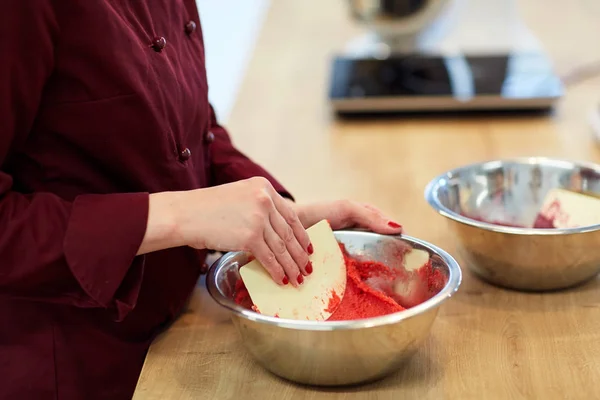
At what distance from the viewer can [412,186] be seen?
1.42 metres

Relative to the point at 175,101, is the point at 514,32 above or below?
below

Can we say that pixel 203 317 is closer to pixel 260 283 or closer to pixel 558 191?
pixel 260 283

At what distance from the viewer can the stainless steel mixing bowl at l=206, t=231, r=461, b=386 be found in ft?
2.63

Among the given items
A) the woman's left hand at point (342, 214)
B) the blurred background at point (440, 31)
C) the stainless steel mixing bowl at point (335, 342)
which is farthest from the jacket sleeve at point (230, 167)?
the blurred background at point (440, 31)

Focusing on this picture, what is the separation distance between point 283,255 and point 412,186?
575 millimetres

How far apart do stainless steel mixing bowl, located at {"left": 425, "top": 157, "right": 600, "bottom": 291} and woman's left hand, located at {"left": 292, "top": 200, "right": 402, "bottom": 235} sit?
90 millimetres

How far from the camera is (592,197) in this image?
3.84 feet

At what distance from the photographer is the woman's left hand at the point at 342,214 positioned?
1073 millimetres

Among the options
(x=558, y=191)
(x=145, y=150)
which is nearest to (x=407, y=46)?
(x=558, y=191)

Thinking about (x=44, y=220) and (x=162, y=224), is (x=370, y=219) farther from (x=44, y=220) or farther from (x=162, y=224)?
(x=44, y=220)

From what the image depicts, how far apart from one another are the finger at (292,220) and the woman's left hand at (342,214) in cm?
15

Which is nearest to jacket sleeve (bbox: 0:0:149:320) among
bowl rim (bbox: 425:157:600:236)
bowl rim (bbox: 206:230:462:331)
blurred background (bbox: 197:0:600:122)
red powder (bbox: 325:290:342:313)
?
bowl rim (bbox: 206:230:462:331)

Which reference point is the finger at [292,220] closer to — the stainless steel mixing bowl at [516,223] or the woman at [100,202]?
the woman at [100,202]

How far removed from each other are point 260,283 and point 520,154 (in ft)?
2.65
